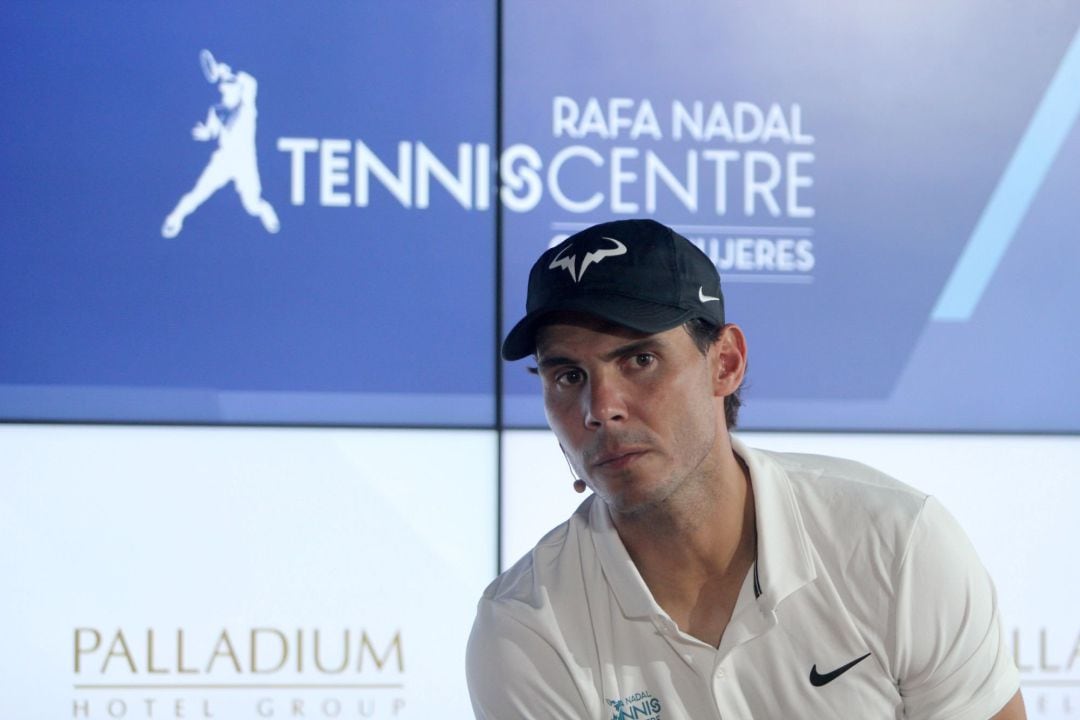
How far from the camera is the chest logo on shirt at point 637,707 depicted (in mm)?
1477

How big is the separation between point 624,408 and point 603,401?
0.03 m

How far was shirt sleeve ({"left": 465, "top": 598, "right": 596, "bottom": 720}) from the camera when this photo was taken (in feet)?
4.99

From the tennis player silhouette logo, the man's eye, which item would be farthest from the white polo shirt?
the tennis player silhouette logo

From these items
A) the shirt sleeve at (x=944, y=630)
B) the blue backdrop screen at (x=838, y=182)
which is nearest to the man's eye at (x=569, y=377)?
the shirt sleeve at (x=944, y=630)

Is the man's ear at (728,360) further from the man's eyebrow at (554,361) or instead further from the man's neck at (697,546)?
the man's eyebrow at (554,361)

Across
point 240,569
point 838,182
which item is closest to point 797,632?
point 240,569

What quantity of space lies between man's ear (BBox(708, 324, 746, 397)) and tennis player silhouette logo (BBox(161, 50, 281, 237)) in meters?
1.69

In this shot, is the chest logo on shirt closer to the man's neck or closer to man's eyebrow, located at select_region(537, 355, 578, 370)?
the man's neck

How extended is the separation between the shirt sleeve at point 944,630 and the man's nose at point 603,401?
1.18 ft

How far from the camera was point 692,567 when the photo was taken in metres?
1.55

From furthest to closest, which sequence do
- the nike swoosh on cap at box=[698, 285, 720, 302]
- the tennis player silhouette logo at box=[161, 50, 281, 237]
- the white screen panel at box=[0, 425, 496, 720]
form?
the tennis player silhouette logo at box=[161, 50, 281, 237] < the white screen panel at box=[0, 425, 496, 720] < the nike swoosh on cap at box=[698, 285, 720, 302]

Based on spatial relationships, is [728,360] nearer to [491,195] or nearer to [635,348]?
[635,348]

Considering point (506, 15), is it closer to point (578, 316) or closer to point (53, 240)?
point (53, 240)

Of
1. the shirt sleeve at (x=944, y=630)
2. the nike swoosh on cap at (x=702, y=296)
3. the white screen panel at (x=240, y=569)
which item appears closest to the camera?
the shirt sleeve at (x=944, y=630)
